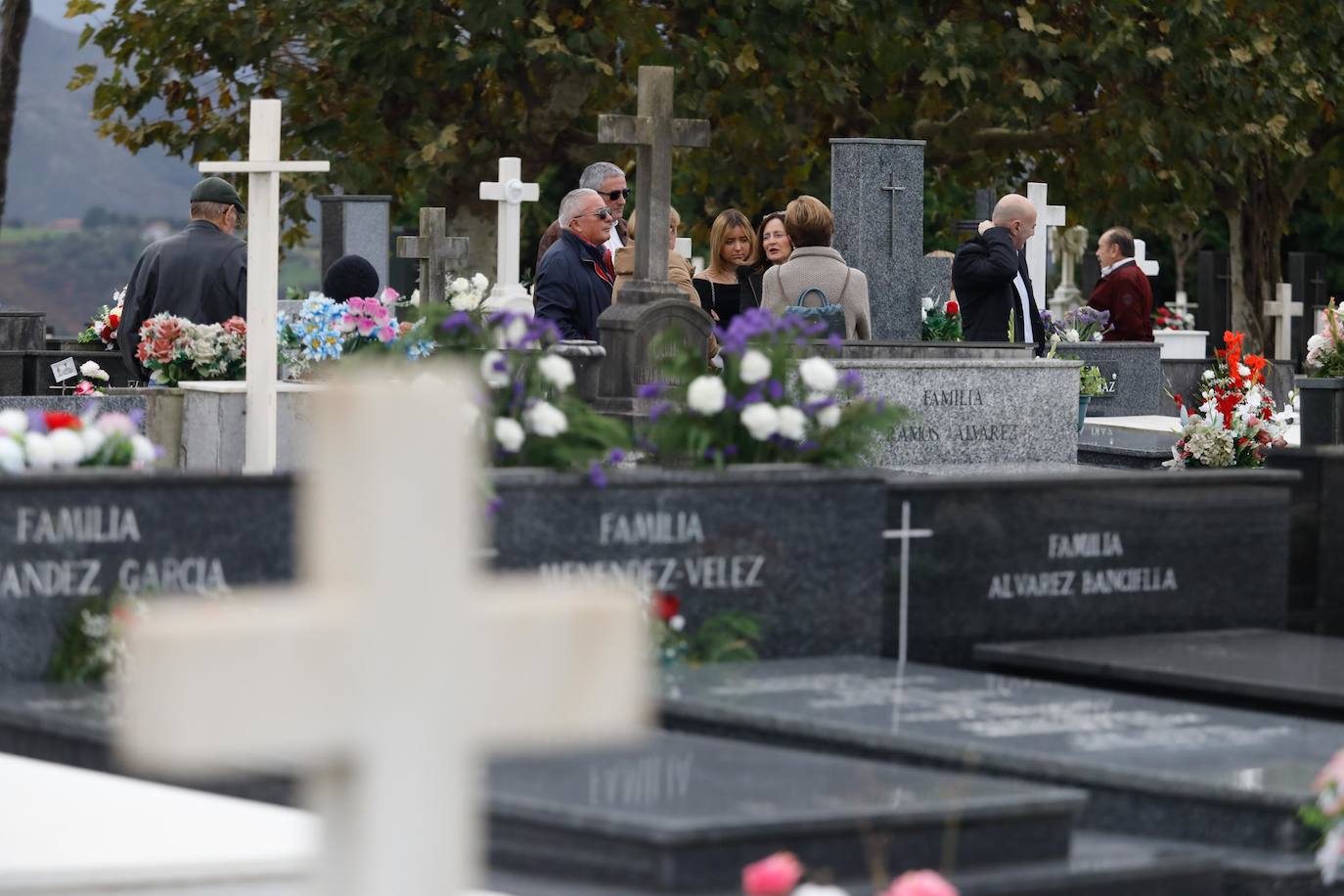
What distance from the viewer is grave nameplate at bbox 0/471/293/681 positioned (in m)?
6.61

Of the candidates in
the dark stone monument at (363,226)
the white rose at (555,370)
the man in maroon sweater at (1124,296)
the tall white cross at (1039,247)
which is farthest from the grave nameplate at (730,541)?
the dark stone monument at (363,226)

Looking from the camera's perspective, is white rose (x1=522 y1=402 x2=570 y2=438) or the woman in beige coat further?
the woman in beige coat

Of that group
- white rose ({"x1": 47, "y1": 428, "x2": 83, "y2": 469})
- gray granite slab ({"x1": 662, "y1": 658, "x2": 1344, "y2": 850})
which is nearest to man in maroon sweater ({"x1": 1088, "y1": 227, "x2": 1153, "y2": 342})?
gray granite slab ({"x1": 662, "y1": 658, "x2": 1344, "y2": 850})

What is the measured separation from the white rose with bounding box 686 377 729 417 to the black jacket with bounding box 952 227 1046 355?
18.4ft

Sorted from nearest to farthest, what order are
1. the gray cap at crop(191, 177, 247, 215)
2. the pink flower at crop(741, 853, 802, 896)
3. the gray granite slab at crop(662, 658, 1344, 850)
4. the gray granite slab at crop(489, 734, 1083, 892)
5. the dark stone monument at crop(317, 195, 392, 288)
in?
the pink flower at crop(741, 853, 802, 896) → the gray granite slab at crop(489, 734, 1083, 892) → the gray granite slab at crop(662, 658, 1344, 850) → the gray cap at crop(191, 177, 247, 215) → the dark stone monument at crop(317, 195, 392, 288)

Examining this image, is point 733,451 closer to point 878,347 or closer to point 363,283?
point 878,347

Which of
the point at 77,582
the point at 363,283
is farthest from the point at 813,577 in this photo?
the point at 363,283

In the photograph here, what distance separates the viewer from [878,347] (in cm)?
1206

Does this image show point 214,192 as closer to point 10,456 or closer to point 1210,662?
point 10,456

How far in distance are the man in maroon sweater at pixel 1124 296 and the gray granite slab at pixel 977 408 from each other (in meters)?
6.64

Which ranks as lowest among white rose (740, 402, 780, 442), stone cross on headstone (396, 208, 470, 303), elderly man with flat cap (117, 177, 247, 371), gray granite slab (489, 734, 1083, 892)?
gray granite slab (489, 734, 1083, 892)

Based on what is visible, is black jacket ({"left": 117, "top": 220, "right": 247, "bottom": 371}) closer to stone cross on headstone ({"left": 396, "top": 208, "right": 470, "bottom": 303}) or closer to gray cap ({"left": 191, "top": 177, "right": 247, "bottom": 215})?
gray cap ({"left": 191, "top": 177, "right": 247, "bottom": 215})

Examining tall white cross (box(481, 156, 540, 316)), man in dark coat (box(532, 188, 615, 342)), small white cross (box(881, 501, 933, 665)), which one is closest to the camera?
small white cross (box(881, 501, 933, 665))

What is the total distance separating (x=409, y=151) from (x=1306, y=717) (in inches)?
688
